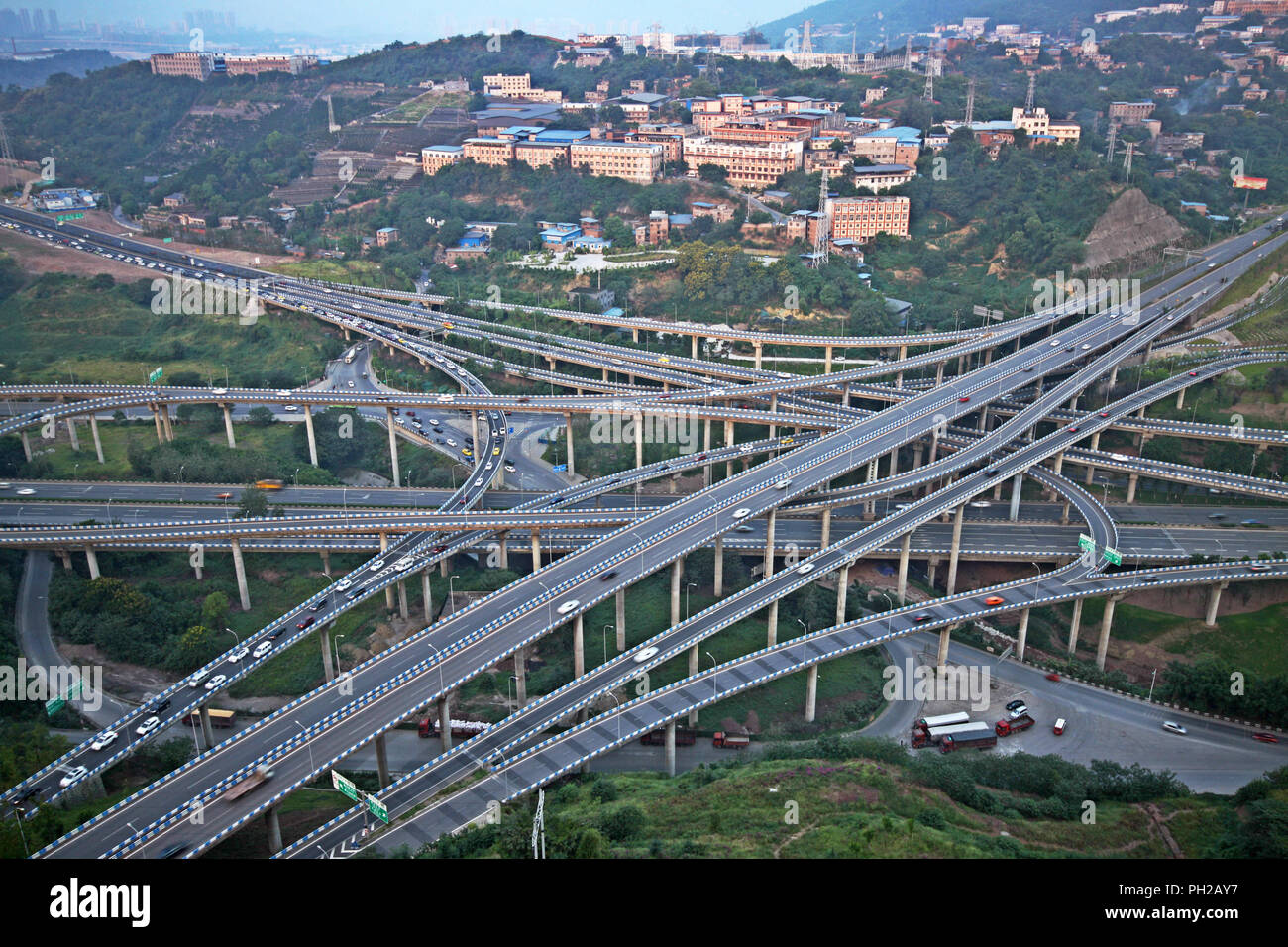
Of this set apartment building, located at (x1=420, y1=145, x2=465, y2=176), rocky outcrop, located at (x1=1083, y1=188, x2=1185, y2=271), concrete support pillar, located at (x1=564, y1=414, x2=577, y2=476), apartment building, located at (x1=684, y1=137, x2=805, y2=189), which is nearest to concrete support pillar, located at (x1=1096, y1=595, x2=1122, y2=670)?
concrete support pillar, located at (x1=564, y1=414, x2=577, y2=476)

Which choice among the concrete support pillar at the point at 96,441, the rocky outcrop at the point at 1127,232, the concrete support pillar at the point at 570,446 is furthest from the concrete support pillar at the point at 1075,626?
the concrete support pillar at the point at 96,441

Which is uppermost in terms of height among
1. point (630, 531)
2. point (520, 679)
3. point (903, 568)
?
point (630, 531)

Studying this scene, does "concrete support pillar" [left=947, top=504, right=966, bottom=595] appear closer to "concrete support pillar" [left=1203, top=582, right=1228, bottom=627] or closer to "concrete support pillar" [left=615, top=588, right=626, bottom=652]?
"concrete support pillar" [left=1203, top=582, right=1228, bottom=627]

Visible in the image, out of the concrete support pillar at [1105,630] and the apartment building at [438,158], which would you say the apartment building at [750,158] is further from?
the concrete support pillar at [1105,630]

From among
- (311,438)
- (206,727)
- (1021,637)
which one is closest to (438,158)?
(311,438)

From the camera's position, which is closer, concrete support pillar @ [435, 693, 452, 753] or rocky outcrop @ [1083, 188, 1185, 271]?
concrete support pillar @ [435, 693, 452, 753]

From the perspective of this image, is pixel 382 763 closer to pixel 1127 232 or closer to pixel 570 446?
pixel 570 446
